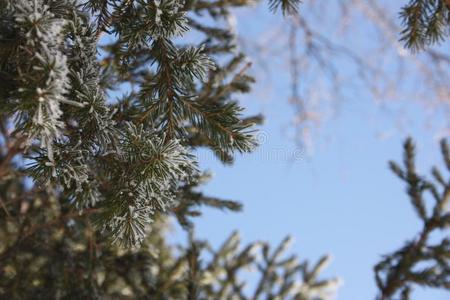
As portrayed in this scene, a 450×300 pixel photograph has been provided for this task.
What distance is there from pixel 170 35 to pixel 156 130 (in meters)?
0.32

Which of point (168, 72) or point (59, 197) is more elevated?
point (59, 197)

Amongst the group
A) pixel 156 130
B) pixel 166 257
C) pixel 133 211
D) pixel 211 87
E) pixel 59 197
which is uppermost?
pixel 211 87

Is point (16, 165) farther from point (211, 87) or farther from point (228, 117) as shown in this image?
point (228, 117)

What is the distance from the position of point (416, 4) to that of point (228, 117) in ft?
3.55

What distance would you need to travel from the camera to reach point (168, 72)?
5.51 ft

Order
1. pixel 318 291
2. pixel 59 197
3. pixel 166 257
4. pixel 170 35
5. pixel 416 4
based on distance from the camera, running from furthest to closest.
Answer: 1. pixel 318 291
2. pixel 166 257
3. pixel 59 197
4. pixel 416 4
5. pixel 170 35

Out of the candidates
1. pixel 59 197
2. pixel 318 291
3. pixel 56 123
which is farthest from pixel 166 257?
pixel 56 123

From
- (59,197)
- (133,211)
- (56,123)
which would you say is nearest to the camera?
(56,123)

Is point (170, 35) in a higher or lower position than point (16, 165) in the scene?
lower

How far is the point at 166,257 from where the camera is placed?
15.6 feet

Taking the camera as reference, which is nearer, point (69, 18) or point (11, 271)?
point (69, 18)

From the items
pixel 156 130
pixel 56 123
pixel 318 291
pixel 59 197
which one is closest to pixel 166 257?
pixel 59 197

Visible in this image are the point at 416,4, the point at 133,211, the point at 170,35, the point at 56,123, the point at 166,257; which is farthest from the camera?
the point at 166,257

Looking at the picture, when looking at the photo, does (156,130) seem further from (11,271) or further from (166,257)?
(166,257)
